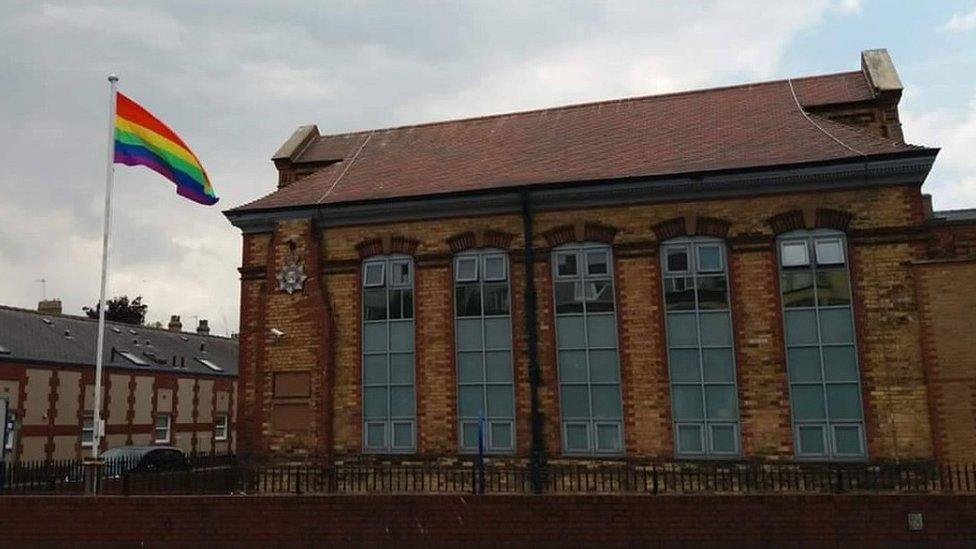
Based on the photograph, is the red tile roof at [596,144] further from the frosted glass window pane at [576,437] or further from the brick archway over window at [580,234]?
the frosted glass window pane at [576,437]

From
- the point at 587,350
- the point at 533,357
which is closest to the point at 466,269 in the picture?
the point at 533,357

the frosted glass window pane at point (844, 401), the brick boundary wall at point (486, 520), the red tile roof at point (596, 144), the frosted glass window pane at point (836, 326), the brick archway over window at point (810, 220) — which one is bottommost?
the brick boundary wall at point (486, 520)

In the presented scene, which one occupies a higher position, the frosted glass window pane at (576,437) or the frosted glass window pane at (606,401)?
the frosted glass window pane at (606,401)

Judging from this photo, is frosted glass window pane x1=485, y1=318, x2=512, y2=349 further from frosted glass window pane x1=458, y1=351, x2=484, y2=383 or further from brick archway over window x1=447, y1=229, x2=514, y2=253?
brick archway over window x1=447, y1=229, x2=514, y2=253

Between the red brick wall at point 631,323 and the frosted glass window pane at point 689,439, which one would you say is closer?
the red brick wall at point 631,323

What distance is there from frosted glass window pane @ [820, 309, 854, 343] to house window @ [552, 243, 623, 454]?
414cm

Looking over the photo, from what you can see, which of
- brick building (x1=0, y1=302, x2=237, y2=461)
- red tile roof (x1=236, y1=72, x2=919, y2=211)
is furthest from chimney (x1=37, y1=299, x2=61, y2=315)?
red tile roof (x1=236, y1=72, x2=919, y2=211)

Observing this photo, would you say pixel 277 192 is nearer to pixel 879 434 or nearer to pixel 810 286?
pixel 810 286

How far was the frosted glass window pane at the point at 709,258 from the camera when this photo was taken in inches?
607

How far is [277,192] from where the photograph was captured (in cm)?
1909

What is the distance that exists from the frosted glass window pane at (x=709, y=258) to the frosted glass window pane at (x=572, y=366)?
10.3 ft

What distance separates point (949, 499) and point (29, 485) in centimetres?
1616

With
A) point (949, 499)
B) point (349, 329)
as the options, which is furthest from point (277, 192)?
point (949, 499)

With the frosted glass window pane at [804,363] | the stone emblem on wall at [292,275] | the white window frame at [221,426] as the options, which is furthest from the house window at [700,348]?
the white window frame at [221,426]
